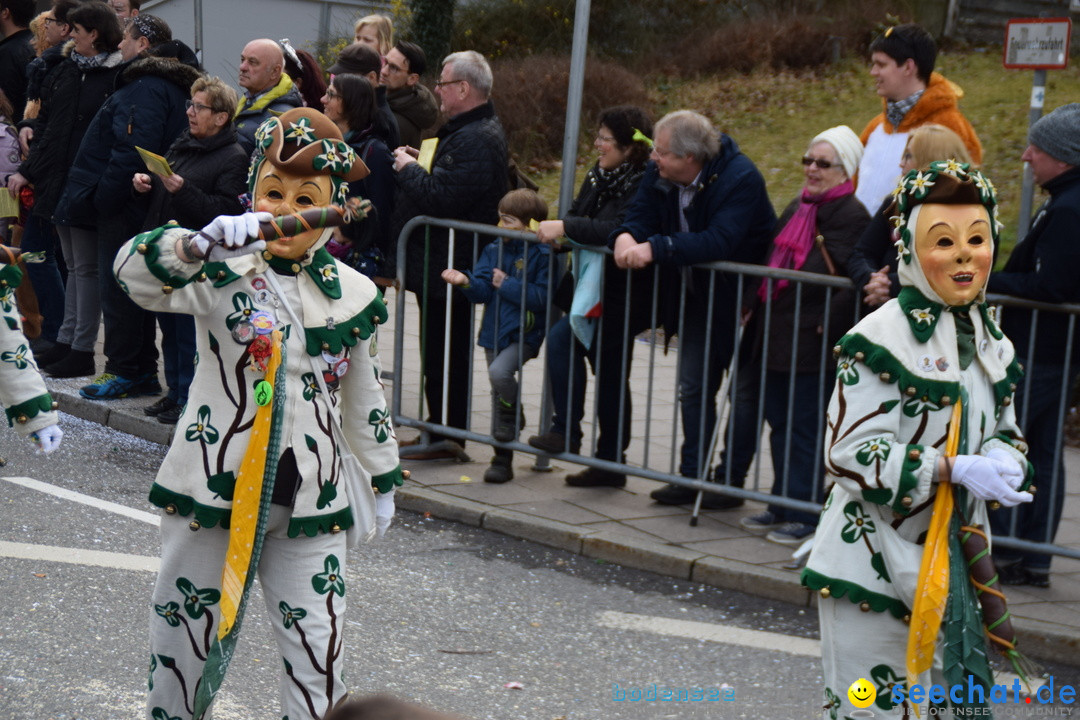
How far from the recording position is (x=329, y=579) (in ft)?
11.6

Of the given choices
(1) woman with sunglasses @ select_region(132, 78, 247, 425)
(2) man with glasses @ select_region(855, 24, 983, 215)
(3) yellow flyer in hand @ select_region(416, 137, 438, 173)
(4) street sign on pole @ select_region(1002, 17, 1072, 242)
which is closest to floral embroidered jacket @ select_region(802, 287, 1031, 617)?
(2) man with glasses @ select_region(855, 24, 983, 215)

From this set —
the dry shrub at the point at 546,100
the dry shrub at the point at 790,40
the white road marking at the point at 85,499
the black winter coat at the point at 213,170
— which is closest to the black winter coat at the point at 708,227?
the black winter coat at the point at 213,170

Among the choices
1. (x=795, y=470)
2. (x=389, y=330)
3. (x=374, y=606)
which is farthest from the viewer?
(x=389, y=330)

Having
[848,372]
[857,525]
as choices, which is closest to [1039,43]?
[848,372]

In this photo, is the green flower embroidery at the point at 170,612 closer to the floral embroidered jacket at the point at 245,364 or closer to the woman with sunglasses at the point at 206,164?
the floral embroidered jacket at the point at 245,364

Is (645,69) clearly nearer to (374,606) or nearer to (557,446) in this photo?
(557,446)

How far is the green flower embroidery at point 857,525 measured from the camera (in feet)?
11.3

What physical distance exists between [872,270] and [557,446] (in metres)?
1.96

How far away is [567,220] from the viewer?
22.1 feet

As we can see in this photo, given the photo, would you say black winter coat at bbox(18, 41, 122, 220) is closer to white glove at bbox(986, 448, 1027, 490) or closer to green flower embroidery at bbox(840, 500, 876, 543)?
green flower embroidery at bbox(840, 500, 876, 543)

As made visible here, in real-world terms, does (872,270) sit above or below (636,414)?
above

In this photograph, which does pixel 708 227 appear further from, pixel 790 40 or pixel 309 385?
pixel 790 40

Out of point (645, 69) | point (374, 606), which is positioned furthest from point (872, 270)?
point (645, 69)

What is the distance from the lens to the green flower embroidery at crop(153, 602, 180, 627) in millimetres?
3500
